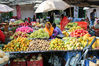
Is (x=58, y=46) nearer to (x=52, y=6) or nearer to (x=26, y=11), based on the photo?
(x=52, y=6)

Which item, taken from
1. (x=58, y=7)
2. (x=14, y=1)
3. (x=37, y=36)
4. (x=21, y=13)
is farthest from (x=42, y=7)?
(x=21, y=13)

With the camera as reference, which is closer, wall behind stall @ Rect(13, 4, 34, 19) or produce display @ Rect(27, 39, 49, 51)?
produce display @ Rect(27, 39, 49, 51)

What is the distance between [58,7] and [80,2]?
1170 millimetres

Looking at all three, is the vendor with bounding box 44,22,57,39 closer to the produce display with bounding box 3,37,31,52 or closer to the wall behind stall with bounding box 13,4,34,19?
the produce display with bounding box 3,37,31,52

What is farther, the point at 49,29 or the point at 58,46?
the point at 49,29

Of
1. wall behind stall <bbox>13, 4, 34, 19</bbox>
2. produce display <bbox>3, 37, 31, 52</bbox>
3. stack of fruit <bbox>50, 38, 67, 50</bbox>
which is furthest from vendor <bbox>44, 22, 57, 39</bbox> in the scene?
wall behind stall <bbox>13, 4, 34, 19</bbox>

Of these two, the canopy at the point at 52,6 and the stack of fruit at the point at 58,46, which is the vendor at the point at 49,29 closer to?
the canopy at the point at 52,6

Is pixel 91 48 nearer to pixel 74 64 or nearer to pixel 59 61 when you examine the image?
pixel 74 64

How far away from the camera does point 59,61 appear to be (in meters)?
5.14

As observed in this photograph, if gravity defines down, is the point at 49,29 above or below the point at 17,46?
above

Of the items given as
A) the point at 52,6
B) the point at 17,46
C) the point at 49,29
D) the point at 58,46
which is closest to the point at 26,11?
the point at 49,29

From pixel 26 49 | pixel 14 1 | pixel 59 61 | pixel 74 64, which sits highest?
pixel 14 1

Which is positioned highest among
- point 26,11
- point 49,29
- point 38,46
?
point 26,11

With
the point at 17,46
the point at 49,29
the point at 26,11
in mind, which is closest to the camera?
the point at 17,46
